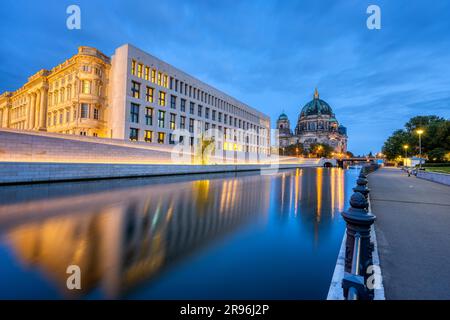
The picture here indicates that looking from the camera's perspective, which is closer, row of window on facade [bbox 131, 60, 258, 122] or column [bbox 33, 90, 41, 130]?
row of window on facade [bbox 131, 60, 258, 122]

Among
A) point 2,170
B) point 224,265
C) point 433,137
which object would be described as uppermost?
point 433,137

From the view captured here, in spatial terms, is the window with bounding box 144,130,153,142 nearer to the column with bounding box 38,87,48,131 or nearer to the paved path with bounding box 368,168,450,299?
the column with bounding box 38,87,48,131

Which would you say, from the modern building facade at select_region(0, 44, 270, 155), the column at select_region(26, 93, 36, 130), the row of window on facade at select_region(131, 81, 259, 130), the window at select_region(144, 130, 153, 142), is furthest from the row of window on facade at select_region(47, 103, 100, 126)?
the column at select_region(26, 93, 36, 130)

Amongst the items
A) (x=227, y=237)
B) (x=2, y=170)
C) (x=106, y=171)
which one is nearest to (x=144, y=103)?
(x=106, y=171)

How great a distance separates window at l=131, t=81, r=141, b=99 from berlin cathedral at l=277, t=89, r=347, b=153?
126323 mm

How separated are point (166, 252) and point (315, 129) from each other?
16394cm

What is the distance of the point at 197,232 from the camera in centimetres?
568

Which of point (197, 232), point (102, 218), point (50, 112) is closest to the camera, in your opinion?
point (197, 232)

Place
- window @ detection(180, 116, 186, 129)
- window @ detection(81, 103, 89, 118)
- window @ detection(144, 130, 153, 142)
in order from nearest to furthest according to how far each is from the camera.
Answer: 1. window @ detection(81, 103, 89, 118)
2. window @ detection(144, 130, 153, 142)
3. window @ detection(180, 116, 186, 129)

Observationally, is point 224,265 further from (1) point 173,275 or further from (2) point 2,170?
(2) point 2,170

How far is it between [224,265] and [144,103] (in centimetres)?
3751

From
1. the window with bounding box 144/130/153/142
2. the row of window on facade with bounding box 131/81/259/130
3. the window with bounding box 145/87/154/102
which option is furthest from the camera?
the window with bounding box 145/87/154/102

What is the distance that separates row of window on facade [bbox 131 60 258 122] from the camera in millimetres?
Answer: 37094
